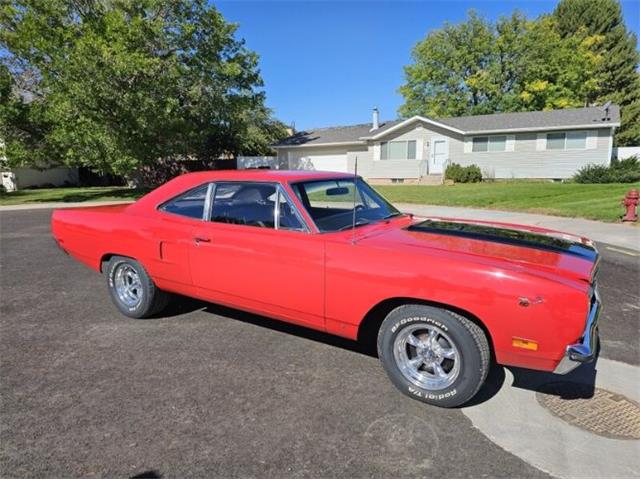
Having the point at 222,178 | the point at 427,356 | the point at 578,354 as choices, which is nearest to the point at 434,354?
the point at 427,356

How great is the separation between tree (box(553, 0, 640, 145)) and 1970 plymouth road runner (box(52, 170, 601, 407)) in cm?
4568

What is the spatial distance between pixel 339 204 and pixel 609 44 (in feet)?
160

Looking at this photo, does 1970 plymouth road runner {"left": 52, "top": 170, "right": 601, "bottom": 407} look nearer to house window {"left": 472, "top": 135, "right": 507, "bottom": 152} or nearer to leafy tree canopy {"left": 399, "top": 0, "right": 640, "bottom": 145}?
house window {"left": 472, "top": 135, "right": 507, "bottom": 152}

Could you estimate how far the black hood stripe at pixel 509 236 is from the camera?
339 cm

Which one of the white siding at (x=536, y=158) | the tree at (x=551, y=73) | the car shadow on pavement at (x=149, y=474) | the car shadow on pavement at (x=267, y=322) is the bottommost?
the car shadow on pavement at (x=149, y=474)

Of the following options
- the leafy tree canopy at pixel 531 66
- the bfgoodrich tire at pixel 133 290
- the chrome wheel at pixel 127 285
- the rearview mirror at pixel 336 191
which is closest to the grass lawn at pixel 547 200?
the rearview mirror at pixel 336 191

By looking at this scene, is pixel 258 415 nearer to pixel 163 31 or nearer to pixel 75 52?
pixel 75 52

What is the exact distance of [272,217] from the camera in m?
3.79

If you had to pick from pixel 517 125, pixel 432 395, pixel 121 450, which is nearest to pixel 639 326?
pixel 432 395

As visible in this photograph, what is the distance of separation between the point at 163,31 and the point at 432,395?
70.3 feet

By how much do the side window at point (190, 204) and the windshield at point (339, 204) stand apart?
1.04 meters

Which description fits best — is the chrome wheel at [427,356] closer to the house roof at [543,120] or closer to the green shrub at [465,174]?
the green shrub at [465,174]

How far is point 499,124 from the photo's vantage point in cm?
2644

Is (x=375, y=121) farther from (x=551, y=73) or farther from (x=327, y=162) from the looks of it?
(x=551, y=73)
